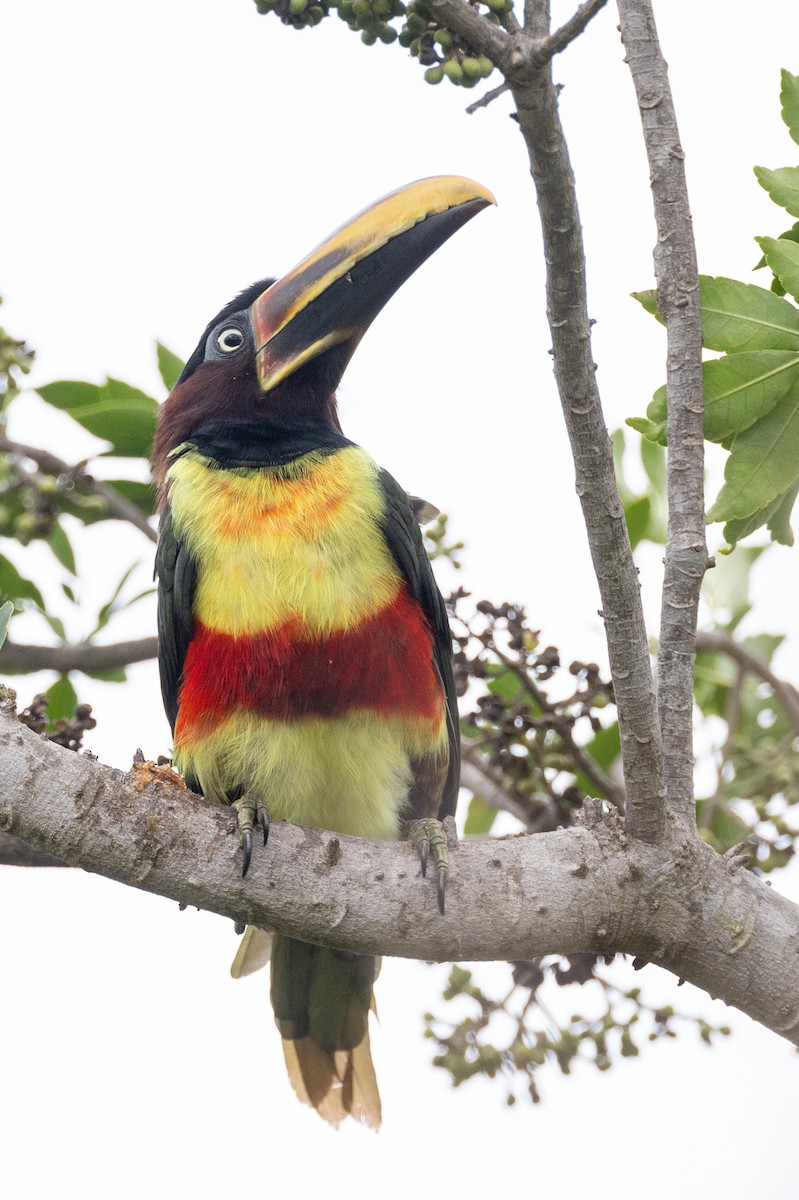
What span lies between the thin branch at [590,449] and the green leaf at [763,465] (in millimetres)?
312

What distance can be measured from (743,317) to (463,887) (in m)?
1.53

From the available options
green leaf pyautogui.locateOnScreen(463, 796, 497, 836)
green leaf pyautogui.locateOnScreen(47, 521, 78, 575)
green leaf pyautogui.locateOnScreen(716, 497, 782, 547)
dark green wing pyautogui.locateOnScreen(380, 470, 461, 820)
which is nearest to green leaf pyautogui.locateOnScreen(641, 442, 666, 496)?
dark green wing pyautogui.locateOnScreen(380, 470, 461, 820)

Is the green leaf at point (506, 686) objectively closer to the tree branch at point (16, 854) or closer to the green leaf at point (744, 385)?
the green leaf at point (744, 385)

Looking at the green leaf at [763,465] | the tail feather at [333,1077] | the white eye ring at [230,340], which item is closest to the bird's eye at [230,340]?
the white eye ring at [230,340]

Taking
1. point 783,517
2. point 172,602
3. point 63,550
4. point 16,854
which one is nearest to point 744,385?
point 783,517

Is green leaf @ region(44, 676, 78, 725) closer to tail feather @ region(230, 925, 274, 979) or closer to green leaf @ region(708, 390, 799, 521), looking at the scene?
tail feather @ region(230, 925, 274, 979)

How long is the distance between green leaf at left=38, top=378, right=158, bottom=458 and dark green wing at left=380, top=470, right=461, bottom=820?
1128mm

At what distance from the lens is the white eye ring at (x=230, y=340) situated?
4730 mm

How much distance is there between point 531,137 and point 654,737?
1.40 metres

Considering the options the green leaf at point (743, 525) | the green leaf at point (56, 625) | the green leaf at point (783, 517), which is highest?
the green leaf at point (56, 625)

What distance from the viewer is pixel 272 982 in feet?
14.6

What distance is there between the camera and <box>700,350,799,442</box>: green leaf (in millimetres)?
3131

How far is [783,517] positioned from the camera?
3.40 meters

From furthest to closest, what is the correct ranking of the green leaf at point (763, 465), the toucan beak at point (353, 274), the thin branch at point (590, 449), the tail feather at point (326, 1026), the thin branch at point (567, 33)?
the tail feather at point (326, 1026)
the toucan beak at point (353, 274)
the green leaf at point (763, 465)
the thin branch at point (590, 449)
the thin branch at point (567, 33)
